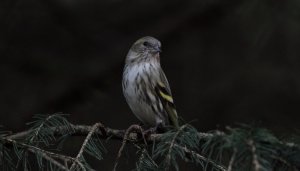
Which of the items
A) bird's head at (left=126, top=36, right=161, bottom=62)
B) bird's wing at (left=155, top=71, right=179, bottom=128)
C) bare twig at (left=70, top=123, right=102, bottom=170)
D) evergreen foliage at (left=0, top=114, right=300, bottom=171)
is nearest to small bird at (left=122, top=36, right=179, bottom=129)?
bird's wing at (left=155, top=71, right=179, bottom=128)

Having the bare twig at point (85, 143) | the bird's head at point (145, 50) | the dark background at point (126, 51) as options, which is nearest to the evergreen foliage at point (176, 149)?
the bare twig at point (85, 143)

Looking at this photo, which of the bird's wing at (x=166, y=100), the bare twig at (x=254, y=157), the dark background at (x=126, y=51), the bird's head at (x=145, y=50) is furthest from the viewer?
the dark background at (x=126, y=51)

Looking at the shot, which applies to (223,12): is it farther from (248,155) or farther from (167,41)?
(248,155)

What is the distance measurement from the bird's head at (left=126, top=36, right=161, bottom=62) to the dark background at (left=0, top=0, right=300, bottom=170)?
40.5 inches

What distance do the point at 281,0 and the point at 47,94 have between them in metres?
2.24

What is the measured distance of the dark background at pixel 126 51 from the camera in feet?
18.2

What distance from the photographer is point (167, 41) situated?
5941mm

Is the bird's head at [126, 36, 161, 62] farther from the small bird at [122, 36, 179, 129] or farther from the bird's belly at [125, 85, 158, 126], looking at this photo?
the bird's belly at [125, 85, 158, 126]

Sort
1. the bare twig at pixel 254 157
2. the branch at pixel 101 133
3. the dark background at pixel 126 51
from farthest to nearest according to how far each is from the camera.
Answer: the dark background at pixel 126 51 < the branch at pixel 101 133 < the bare twig at pixel 254 157

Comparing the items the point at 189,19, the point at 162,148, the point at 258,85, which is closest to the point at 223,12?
the point at 189,19

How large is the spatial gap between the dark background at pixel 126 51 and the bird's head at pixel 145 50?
103 cm

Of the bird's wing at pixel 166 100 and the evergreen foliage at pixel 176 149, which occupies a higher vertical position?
the bird's wing at pixel 166 100

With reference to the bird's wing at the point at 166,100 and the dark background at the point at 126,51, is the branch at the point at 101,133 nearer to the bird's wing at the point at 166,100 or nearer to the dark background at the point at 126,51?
the bird's wing at the point at 166,100

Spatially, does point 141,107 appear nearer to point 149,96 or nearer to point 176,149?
point 149,96
